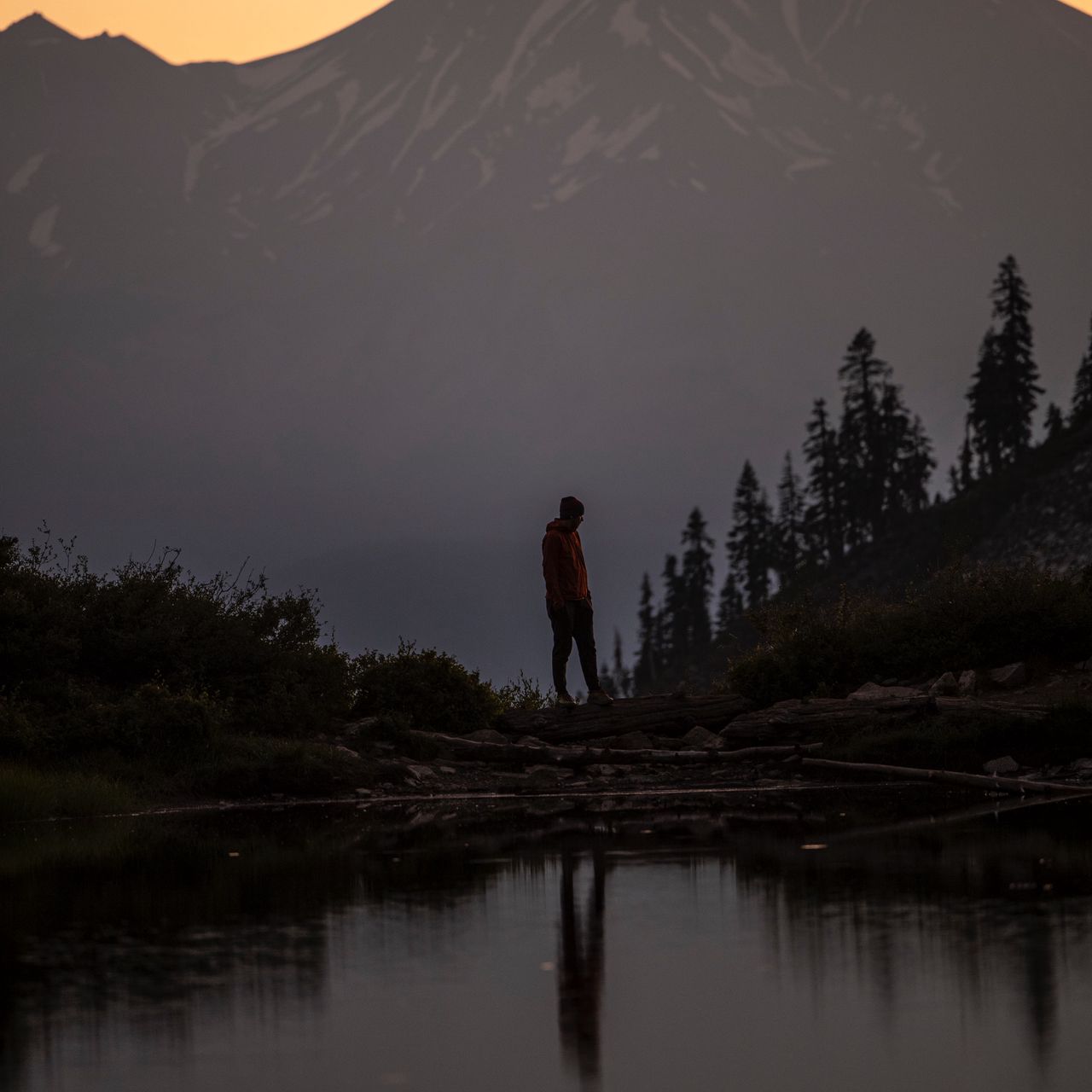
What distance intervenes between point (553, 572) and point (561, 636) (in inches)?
35.6

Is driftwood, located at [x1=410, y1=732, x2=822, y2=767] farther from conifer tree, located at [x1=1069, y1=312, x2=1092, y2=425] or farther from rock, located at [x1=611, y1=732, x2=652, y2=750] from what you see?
conifer tree, located at [x1=1069, y1=312, x2=1092, y2=425]

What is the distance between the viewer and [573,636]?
2211 cm

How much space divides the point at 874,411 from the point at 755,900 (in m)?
113

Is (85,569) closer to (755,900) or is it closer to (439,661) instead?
(439,661)

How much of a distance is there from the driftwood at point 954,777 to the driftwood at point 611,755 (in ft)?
2.71

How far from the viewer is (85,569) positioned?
72.7 ft

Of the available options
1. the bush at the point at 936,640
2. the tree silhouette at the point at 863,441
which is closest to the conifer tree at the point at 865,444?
the tree silhouette at the point at 863,441

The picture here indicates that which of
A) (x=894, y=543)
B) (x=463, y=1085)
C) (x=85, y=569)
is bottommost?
(x=463, y=1085)

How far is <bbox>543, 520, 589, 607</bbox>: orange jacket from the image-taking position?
21.5 m

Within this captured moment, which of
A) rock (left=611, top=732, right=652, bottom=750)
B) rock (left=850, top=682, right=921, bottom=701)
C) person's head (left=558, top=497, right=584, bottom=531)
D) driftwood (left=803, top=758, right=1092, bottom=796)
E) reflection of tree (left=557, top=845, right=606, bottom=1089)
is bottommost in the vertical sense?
reflection of tree (left=557, top=845, right=606, bottom=1089)

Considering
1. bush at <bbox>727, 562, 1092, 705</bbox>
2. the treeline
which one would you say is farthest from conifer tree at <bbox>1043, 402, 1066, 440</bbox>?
bush at <bbox>727, 562, 1092, 705</bbox>

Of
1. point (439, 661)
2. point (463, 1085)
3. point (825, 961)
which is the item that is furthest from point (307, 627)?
point (463, 1085)

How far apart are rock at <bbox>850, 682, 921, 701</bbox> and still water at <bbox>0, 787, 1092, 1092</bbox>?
21.2ft

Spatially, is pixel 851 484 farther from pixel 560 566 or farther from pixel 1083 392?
pixel 560 566
